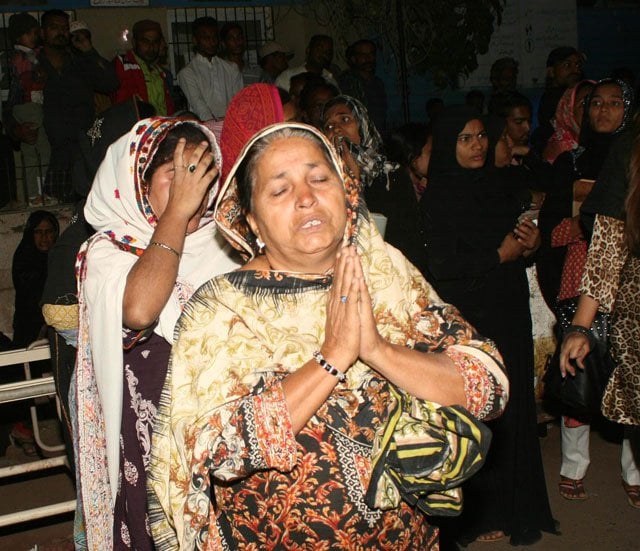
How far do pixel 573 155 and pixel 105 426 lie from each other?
12.3 ft

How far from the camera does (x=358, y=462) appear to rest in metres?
2.13

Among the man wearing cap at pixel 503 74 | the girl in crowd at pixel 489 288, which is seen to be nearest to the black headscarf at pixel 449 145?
the girl in crowd at pixel 489 288

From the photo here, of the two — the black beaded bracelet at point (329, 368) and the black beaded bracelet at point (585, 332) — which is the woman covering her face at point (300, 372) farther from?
the black beaded bracelet at point (585, 332)

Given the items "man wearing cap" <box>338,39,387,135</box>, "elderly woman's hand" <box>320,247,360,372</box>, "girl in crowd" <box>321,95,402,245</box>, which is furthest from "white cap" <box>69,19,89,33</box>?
"elderly woman's hand" <box>320,247,360,372</box>

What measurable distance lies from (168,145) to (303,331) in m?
1.04

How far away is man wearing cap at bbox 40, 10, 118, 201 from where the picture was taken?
8312 millimetres

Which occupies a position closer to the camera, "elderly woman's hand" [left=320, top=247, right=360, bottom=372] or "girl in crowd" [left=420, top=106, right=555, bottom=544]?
"elderly woman's hand" [left=320, top=247, right=360, bottom=372]

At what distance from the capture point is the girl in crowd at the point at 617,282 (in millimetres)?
3527

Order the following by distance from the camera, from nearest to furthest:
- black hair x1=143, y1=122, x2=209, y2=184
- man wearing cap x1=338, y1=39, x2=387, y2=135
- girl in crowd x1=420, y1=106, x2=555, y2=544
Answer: black hair x1=143, y1=122, x2=209, y2=184 < girl in crowd x1=420, y1=106, x2=555, y2=544 < man wearing cap x1=338, y1=39, x2=387, y2=135

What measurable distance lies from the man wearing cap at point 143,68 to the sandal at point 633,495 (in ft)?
18.7

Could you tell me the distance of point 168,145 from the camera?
288 cm

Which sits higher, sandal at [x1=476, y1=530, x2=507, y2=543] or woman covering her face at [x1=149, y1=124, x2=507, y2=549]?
woman covering her face at [x1=149, y1=124, x2=507, y2=549]

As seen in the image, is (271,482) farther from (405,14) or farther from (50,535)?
(405,14)

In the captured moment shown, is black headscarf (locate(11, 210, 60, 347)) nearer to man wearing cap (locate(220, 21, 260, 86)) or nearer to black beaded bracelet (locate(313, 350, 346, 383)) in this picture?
man wearing cap (locate(220, 21, 260, 86))
